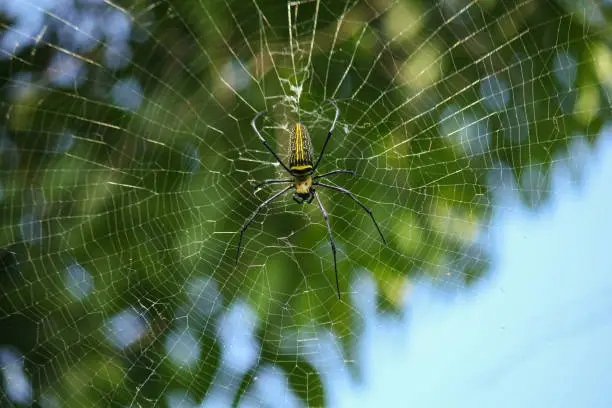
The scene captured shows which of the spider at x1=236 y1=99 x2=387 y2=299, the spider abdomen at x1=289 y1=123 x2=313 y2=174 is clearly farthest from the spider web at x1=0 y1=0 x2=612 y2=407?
the spider abdomen at x1=289 y1=123 x2=313 y2=174

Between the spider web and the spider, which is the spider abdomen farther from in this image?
the spider web

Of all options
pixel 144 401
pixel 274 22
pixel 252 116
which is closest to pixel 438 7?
pixel 274 22

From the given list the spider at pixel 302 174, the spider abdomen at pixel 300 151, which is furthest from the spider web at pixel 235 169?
the spider abdomen at pixel 300 151

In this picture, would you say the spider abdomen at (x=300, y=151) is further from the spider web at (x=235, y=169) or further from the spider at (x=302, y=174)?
the spider web at (x=235, y=169)

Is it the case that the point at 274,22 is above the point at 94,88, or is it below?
above

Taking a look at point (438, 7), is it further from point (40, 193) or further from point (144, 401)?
point (144, 401)

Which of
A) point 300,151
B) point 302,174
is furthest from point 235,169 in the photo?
point 302,174
